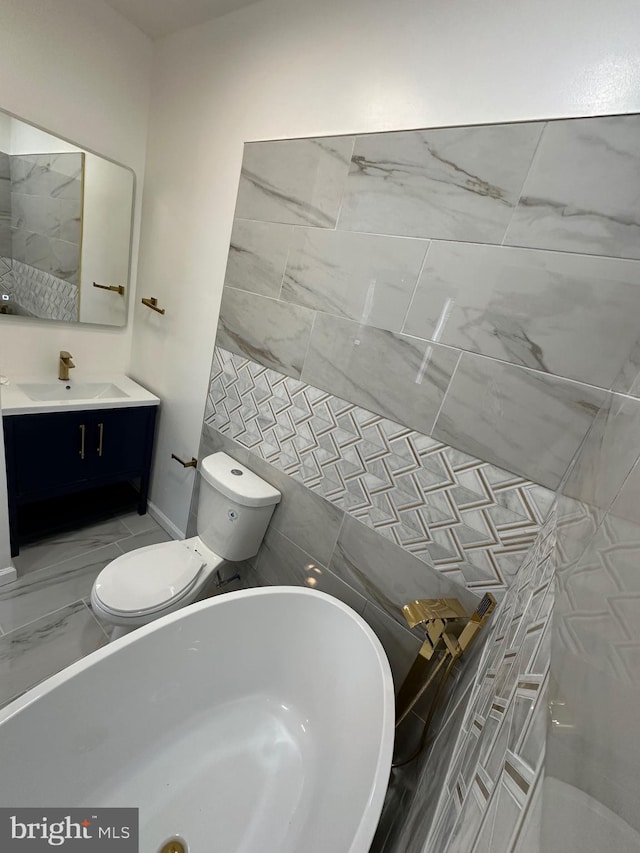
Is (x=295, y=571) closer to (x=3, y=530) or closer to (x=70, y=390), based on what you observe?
(x=3, y=530)

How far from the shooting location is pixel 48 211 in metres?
1.61

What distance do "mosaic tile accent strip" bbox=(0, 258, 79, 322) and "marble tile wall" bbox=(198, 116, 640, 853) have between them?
3.06 feet

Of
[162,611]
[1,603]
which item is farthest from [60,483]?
[162,611]

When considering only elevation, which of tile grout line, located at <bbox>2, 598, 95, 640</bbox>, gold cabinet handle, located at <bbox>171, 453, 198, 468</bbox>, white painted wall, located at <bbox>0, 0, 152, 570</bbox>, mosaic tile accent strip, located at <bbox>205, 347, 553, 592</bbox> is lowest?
tile grout line, located at <bbox>2, 598, 95, 640</bbox>

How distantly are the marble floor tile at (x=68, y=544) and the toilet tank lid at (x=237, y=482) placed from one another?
921 mm

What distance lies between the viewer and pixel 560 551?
57 centimetres

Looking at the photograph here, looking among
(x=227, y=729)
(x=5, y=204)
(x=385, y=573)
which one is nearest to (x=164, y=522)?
(x=227, y=729)

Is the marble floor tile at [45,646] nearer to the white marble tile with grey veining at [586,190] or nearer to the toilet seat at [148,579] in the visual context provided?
the toilet seat at [148,579]

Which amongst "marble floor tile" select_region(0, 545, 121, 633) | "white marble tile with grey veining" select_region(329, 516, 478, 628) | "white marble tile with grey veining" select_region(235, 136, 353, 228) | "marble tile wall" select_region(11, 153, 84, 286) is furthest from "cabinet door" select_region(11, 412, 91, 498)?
"white marble tile with grey veining" select_region(329, 516, 478, 628)

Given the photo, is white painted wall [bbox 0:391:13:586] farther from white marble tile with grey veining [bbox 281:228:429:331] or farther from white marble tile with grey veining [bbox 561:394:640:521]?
white marble tile with grey veining [bbox 561:394:640:521]

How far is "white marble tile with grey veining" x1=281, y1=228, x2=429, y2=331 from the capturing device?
1.04 m

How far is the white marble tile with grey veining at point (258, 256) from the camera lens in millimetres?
1305

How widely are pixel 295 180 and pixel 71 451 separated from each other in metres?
1.60

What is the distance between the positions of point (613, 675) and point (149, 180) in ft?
7.93
